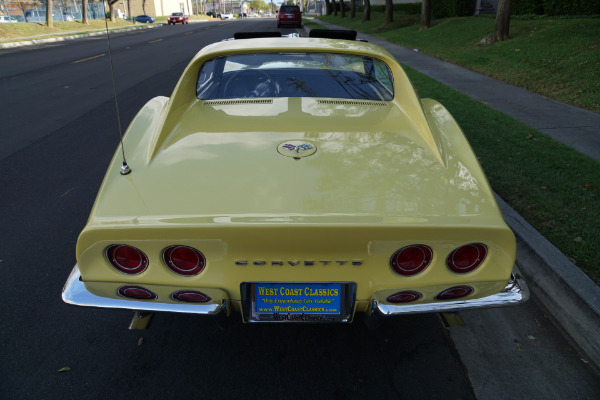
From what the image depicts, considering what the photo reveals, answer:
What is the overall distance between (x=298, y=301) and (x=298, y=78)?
6.24 feet

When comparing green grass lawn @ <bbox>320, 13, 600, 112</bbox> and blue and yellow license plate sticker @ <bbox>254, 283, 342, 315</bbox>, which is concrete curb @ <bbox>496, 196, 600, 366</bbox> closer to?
blue and yellow license plate sticker @ <bbox>254, 283, 342, 315</bbox>

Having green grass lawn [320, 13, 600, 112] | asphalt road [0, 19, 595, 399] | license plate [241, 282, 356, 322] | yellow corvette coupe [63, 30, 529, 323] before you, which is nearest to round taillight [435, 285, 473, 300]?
yellow corvette coupe [63, 30, 529, 323]

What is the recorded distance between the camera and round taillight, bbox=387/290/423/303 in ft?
6.04

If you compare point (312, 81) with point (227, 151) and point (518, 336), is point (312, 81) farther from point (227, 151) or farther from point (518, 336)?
point (518, 336)

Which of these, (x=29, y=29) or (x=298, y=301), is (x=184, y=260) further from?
(x=29, y=29)

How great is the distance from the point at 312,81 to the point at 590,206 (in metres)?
2.58

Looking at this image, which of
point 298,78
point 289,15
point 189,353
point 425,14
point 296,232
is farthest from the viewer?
point 289,15

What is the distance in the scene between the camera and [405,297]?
1.86m

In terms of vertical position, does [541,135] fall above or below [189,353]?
above

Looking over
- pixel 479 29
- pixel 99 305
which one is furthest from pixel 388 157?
pixel 479 29

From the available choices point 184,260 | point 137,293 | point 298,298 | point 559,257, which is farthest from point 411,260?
point 559,257

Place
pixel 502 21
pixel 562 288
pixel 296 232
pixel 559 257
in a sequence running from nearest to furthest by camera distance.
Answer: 1. pixel 296 232
2. pixel 562 288
3. pixel 559 257
4. pixel 502 21

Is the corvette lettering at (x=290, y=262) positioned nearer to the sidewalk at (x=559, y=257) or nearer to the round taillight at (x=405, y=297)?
the round taillight at (x=405, y=297)

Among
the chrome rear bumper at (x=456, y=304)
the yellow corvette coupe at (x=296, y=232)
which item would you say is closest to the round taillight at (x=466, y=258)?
the yellow corvette coupe at (x=296, y=232)
